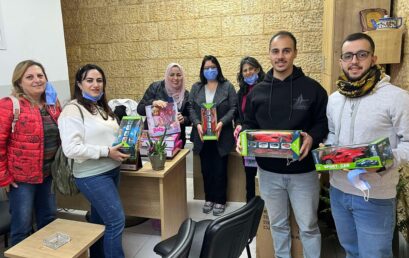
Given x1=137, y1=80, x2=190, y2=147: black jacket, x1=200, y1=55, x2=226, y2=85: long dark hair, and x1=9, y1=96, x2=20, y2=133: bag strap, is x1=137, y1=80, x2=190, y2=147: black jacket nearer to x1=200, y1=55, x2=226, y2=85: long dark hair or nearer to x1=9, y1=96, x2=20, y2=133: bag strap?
x1=200, y1=55, x2=226, y2=85: long dark hair

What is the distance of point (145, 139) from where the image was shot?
8.00 feet

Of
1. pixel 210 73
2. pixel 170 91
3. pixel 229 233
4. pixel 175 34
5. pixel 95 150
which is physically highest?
pixel 175 34

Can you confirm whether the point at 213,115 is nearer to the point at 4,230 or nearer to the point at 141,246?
the point at 141,246

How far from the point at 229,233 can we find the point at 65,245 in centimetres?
100

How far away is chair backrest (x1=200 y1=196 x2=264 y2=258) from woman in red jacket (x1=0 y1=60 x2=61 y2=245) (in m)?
1.35

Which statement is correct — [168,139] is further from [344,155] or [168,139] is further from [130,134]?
[344,155]

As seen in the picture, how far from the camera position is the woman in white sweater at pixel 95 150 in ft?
6.08

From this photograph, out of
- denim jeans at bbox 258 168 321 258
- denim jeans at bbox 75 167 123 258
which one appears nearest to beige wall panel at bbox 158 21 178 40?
denim jeans at bbox 75 167 123 258

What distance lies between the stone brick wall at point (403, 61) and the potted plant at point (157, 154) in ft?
5.84

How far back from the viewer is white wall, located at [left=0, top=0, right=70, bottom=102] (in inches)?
108

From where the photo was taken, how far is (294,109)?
1764 millimetres

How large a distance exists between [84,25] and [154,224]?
3.44 meters

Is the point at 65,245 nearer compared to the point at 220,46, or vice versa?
the point at 65,245

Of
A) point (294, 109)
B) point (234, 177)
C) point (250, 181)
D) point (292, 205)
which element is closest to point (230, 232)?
point (292, 205)
